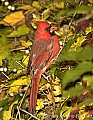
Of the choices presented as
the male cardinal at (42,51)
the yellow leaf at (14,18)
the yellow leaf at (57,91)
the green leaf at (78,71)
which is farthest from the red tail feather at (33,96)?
the yellow leaf at (14,18)

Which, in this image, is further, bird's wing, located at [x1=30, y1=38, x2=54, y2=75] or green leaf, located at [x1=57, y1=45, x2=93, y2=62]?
bird's wing, located at [x1=30, y1=38, x2=54, y2=75]

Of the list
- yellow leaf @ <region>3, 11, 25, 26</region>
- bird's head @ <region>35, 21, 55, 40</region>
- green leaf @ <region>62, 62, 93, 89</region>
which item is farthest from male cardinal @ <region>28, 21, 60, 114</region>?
yellow leaf @ <region>3, 11, 25, 26</region>

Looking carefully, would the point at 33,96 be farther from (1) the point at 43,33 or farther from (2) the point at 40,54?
(1) the point at 43,33

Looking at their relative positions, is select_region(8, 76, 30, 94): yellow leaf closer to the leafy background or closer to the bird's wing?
the leafy background

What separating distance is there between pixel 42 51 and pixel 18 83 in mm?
264

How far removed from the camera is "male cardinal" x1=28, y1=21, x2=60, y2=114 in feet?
7.91

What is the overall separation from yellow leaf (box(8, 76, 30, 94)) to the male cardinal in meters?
0.17

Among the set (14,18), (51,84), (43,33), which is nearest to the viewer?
(51,84)

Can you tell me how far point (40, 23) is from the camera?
2.55 m

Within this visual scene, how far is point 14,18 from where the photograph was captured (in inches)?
148

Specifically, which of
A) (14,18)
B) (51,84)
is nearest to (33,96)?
(51,84)

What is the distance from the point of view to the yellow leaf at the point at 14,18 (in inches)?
147

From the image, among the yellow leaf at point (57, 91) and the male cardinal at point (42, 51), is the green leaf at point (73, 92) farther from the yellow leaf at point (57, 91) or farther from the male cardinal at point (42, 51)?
the yellow leaf at point (57, 91)

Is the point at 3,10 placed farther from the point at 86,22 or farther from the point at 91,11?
the point at 91,11
